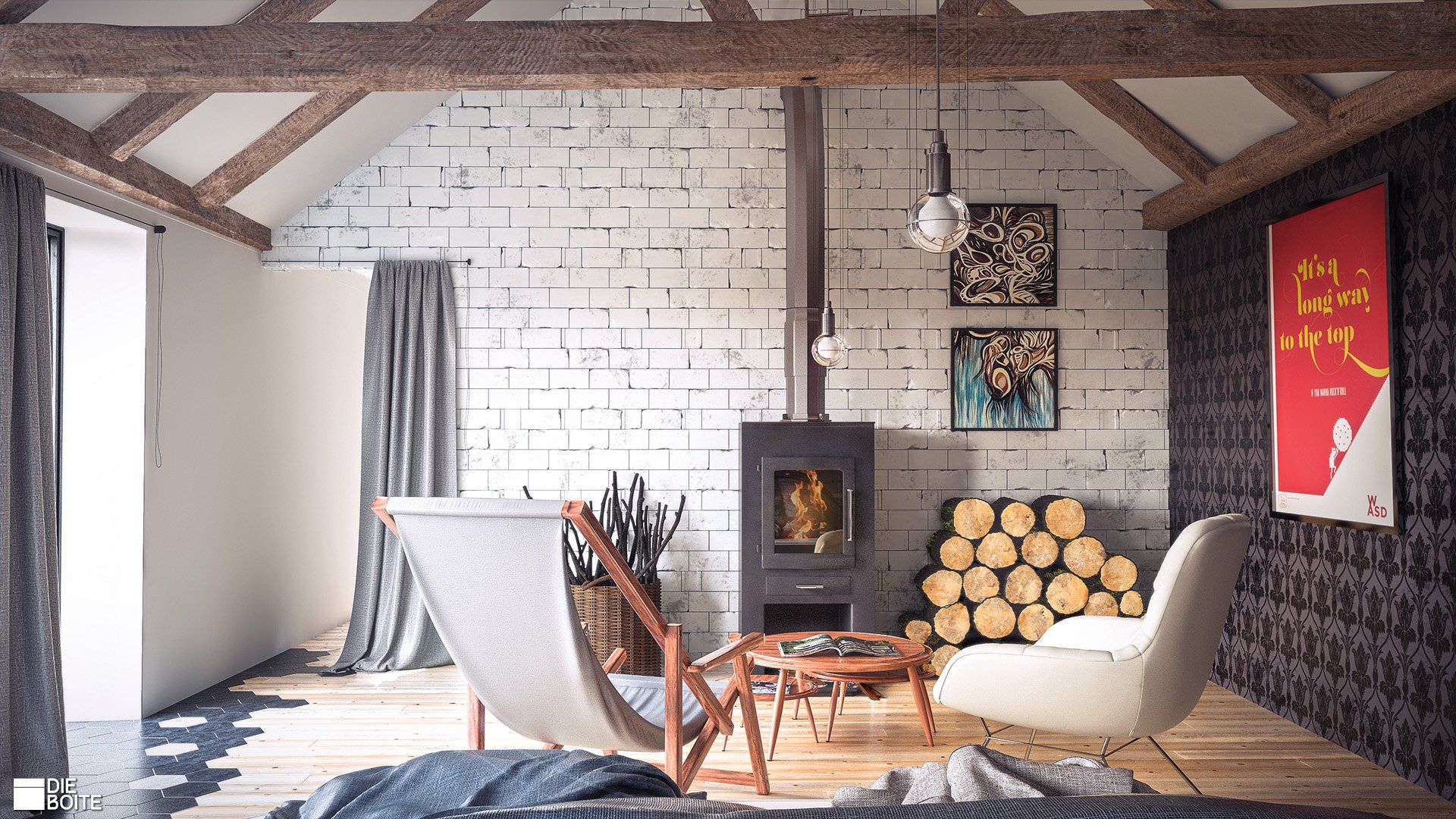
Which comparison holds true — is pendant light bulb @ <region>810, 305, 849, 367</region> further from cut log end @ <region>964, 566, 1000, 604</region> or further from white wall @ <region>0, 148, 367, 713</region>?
white wall @ <region>0, 148, 367, 713</region>

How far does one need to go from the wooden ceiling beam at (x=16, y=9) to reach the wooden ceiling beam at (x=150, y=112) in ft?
2.28

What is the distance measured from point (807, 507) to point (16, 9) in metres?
3.81

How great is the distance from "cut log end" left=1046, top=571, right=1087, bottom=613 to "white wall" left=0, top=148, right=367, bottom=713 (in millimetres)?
4236

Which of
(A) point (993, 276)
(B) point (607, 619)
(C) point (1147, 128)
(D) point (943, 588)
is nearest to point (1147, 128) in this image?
(C) point (1147, 128)

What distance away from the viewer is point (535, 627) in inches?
110

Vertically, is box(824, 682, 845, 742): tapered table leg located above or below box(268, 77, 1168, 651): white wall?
below

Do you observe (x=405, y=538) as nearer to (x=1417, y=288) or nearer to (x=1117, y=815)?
(x=1117, y=815)

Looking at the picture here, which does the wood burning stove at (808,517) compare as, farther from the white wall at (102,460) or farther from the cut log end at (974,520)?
the white wall at (102,460)

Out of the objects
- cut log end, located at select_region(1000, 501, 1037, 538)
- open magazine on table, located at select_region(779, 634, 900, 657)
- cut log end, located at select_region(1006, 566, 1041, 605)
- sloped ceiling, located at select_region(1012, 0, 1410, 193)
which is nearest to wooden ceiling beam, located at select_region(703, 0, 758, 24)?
sloped ceiling, located at select_region(1012, 0, 1410, 193)

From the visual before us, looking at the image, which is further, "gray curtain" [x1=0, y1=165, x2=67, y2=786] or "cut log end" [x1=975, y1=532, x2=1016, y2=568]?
"cut log end" [x1=975, y1=532, x2=1016, y2=568]

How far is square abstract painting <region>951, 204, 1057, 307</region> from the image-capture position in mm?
5840

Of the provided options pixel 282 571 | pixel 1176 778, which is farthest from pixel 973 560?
pixel 282 571

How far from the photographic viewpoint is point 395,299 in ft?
18.7

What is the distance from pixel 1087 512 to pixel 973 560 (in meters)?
0.91
